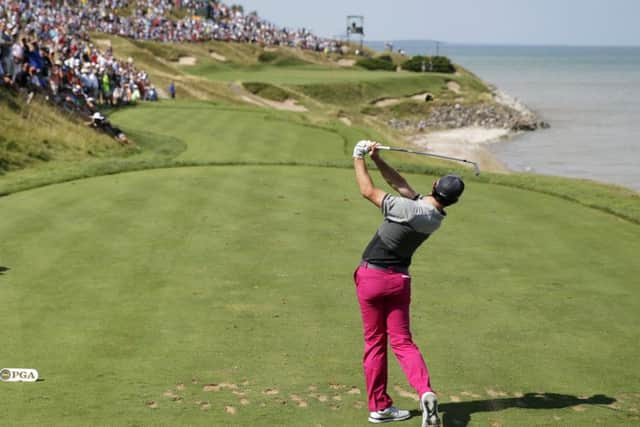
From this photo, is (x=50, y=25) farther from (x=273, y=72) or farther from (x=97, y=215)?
(x=97, y=215)

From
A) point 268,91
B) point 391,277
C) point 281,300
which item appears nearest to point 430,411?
point 391,277

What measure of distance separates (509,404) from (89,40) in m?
57.3

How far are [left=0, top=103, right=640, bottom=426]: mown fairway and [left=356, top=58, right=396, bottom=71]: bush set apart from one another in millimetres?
84544

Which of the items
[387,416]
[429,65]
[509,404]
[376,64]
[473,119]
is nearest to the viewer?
[387,416]

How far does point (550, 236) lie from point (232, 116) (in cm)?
2572

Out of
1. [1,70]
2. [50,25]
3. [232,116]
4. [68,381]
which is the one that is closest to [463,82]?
[50,25]

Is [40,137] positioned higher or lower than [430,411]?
lower

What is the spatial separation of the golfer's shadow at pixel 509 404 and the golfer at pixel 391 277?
0.40m

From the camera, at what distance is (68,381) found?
8.16 metres

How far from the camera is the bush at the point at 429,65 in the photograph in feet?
339

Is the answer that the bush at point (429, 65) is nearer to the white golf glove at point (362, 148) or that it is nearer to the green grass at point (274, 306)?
the green grass at point (274, 306)

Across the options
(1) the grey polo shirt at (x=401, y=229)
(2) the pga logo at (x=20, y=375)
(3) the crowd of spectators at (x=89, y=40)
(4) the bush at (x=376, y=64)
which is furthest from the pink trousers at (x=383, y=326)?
(4) the bush at (x=376, y=64)

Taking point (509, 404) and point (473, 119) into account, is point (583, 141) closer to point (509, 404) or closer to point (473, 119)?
point (473, 119)

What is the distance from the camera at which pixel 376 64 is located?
102m
